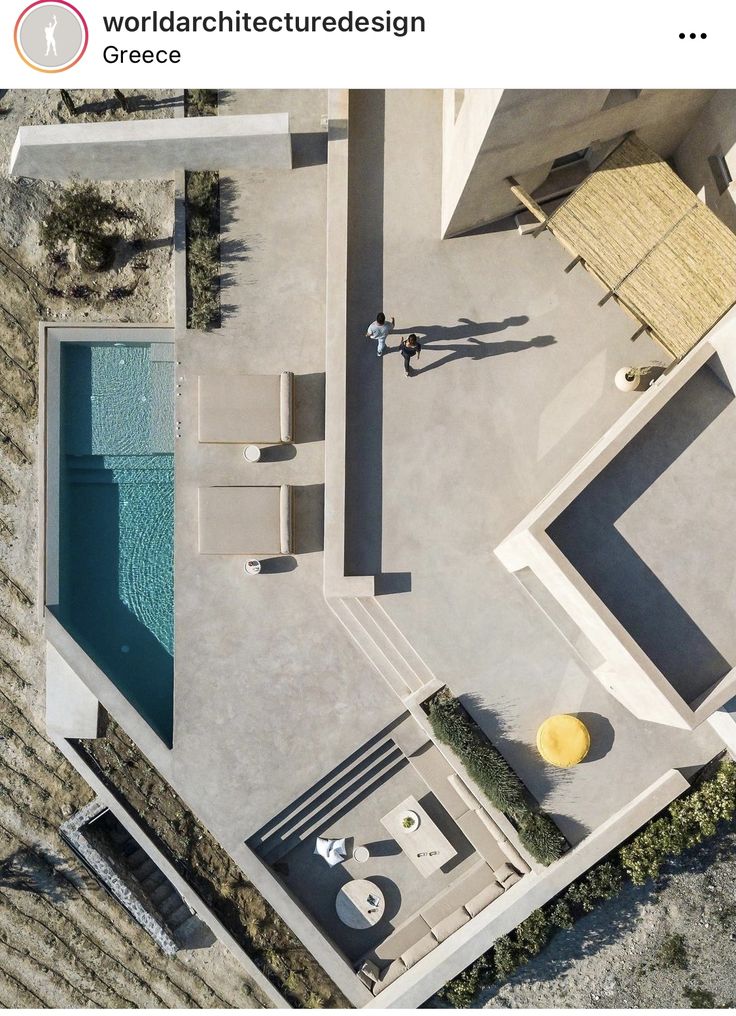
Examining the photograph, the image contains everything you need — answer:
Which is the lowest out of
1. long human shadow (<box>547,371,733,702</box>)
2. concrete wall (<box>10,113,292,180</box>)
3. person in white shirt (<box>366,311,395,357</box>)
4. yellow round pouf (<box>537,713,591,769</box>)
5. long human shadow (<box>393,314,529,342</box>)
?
yellow round pouf (<box>537,713,591,769</box>)

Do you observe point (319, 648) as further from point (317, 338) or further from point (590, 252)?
point (590, 252)

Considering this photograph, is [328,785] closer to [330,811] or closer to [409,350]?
[330,811]

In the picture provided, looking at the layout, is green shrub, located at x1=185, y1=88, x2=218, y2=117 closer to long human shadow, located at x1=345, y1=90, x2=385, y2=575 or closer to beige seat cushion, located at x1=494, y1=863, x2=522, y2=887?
long human shadow, located at x1=345, y1=90, x2=385, y2=575

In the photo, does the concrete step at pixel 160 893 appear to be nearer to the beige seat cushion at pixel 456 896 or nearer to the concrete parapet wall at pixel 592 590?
the beige seat cushion at pixel 456 896

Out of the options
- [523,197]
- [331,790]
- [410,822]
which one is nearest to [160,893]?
[331,790]

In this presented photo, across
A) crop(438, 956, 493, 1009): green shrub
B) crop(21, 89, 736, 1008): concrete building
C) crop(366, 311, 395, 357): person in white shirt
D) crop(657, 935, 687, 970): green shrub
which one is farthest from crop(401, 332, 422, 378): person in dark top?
crop(657, 935, 687, 970): green shrub
